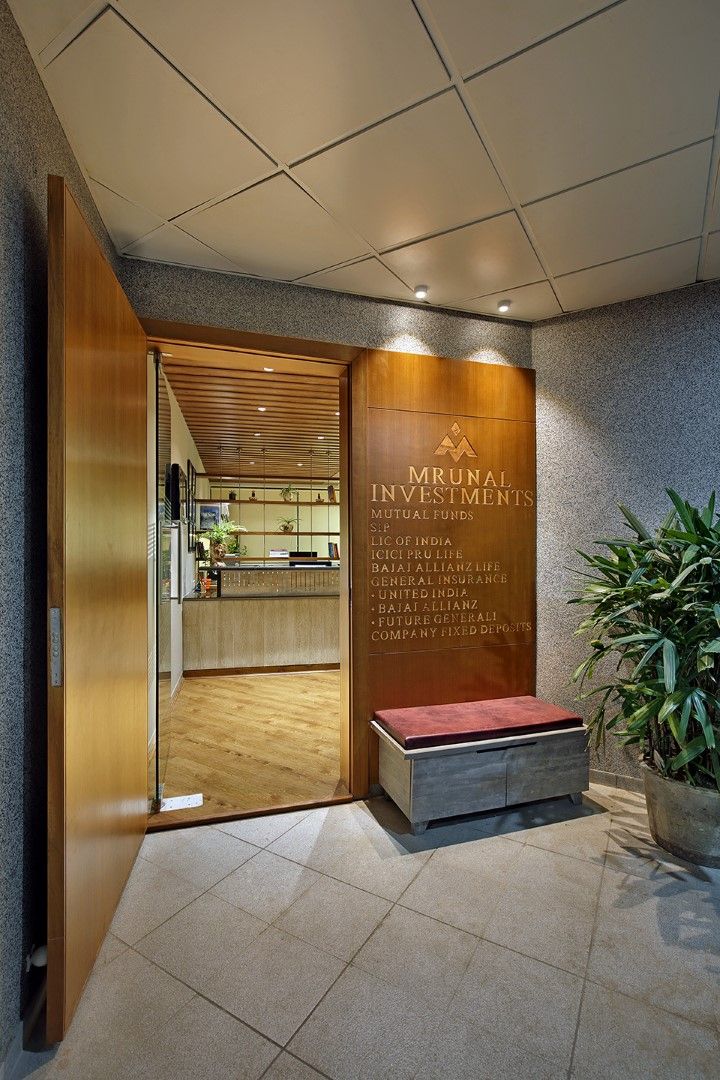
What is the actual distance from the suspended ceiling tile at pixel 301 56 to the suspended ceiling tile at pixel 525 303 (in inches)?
60.9

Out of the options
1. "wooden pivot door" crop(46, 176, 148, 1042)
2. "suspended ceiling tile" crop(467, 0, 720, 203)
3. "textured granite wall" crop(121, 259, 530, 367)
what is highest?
"suspended ceiling tile" crop(467, 0, 720, 203)

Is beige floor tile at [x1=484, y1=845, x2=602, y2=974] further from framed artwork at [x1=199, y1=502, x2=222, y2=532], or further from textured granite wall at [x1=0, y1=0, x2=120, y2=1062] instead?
framed artwork at [x1=199, y1=502, x2=222, y2=532]

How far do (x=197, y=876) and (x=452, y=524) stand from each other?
225 centimetres

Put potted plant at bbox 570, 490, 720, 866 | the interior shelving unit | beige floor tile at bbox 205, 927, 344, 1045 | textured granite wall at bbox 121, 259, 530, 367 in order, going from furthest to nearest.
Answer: the interior shelving unit → textured granite wall at bbox 121, 259, 530, 367 → potted plant at bbox 570, 490, 720, 866 → beige floor tile at bbox 205, 927, 344, 1045

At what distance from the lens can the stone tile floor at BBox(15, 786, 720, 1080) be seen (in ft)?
5.02

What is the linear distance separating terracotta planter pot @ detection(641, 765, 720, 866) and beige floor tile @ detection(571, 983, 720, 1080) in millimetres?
979

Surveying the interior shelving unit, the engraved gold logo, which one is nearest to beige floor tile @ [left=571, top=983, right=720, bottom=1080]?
the engraved gold logo

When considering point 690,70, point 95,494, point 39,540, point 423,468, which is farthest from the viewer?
point 423,468

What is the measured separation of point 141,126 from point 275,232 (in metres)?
0.74

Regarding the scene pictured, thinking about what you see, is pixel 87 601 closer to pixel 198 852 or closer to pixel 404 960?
pixel 198 852

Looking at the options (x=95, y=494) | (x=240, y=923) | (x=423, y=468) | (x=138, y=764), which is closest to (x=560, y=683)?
(x=423, y=468)

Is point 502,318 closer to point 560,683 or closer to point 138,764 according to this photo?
point 560,683

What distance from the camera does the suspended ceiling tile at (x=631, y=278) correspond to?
2689 mm

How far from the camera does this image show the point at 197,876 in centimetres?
237
